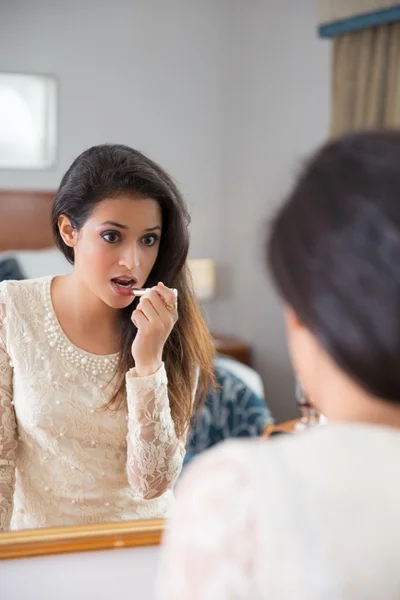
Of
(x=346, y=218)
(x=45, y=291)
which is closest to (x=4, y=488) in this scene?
(x=45, y=291)

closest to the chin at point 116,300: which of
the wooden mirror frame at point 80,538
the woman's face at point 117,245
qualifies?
the woman's face at point 117,245

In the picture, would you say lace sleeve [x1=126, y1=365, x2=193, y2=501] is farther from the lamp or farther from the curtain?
the curtain

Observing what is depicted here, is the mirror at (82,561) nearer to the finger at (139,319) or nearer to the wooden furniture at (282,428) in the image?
the finger at (139,319)

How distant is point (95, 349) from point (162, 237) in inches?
6.1

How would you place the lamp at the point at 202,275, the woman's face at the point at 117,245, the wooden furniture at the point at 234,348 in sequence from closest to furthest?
the woman's face at the point at 117,245 < the lamp at the point at 202,275 < the wooden furniture at the point at 234,348

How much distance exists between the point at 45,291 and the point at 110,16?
1.93 feet

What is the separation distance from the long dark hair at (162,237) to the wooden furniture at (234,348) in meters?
0.09

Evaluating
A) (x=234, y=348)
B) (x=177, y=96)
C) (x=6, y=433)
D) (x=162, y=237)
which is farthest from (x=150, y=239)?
(x=234, y=348)

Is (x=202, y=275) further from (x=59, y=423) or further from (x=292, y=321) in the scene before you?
(x=292, y=321)

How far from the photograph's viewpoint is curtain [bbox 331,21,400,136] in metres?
2.26

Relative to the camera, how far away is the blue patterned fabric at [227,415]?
1101 mm

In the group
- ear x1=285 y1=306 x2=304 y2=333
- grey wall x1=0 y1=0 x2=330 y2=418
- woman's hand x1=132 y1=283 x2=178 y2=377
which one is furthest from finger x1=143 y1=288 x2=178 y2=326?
ear x1=285 y1=306 x2=304 y2=333

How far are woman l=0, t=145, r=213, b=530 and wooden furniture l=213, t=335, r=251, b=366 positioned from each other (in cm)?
17

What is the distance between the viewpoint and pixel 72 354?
962mm
